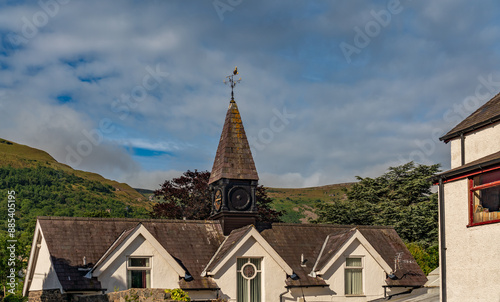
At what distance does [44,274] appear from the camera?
31.6 m

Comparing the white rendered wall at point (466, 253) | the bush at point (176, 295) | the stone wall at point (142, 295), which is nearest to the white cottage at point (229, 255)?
the bush at point (176, 295)

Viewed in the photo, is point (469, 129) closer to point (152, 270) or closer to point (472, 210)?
point (472, 210)

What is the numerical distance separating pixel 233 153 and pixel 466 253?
52.5 ft

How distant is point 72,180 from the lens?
394ft

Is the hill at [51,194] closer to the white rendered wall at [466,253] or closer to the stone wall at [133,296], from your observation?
the stone wall at [133,296]

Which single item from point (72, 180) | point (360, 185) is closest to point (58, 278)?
point (360, 185)

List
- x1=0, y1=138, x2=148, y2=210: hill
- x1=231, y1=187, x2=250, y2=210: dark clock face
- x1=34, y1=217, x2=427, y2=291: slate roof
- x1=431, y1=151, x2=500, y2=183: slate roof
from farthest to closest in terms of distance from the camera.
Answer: x1=0, y1=138, x2=148, y2=210: hill < x1=231, y1=187, x2=250, y2=210: dark clock face < x1=34, y1=217, x2=427, y2=291: slate roof < x1=431, y1=151, x2=500, y2=183: slate roof

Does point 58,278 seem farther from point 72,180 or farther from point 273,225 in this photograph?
point 72,180

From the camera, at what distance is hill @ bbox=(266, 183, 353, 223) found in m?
132

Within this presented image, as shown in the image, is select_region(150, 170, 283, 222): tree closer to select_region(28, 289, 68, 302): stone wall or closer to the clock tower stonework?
the clock tower stonework

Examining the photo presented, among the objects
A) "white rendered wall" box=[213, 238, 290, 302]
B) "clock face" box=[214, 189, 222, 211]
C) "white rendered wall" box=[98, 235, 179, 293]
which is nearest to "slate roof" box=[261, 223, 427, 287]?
"white rendered wall" box=[213, 238, 290, 302]

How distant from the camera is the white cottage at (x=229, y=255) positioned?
30.5 meters

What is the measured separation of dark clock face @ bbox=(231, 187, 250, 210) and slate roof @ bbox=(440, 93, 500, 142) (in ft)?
41.7

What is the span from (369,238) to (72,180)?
92.4 m
